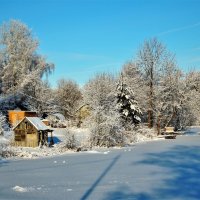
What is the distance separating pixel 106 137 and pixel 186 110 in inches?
1047

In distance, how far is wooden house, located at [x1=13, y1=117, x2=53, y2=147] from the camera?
106 ft

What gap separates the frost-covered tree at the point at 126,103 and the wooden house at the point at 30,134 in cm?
1382

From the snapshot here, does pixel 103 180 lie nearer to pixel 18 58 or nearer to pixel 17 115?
pixel 17 115

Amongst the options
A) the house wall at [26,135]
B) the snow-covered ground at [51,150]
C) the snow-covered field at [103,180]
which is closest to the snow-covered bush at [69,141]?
the snow-covered ground at [51,150]

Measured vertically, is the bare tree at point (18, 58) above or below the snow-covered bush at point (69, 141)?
above

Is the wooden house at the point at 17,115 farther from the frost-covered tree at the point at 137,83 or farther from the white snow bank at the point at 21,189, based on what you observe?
the white snow bank at the point at 21,189

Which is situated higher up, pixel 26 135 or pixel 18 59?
pixel 18 59

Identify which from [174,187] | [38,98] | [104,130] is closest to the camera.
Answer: [174,187]

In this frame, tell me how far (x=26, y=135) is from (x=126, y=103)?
1587 centimetres

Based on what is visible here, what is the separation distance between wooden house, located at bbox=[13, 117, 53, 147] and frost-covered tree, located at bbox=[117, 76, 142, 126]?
1382 centimetres

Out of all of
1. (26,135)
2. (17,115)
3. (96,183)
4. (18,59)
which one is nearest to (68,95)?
(18,59)

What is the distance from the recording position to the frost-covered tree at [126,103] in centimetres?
4450

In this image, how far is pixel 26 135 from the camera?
3259cm

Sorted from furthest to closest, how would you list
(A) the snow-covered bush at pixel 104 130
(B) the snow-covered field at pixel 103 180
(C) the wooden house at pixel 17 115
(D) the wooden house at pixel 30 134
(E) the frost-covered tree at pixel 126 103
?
(E) the frost-covered tree at pixel 126 103 < (C) the wooden house at pixel 17 115 < (A) the snow-covered bush at pixel 104 130 < (D) the wooden house at pixel 30 134 < (B) the snow-covered field at pixel 103 180
